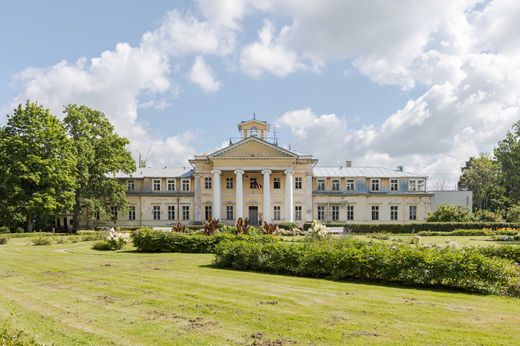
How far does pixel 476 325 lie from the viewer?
7.61 m

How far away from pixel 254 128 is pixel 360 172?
45.0 ft

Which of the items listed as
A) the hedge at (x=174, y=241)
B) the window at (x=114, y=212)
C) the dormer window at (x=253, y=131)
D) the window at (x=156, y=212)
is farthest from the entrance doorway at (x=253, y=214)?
the hedge at (x=174, y=241)

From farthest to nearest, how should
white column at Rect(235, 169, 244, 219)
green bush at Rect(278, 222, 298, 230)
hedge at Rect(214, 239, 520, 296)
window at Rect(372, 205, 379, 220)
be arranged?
window at Rect(372, 205, 379, 220) → white column at Rect(235, 169, 244, 219) → green bush at Rect(278, 222, 298, 230) → hedge at Rect(214, 239, 520, 296)

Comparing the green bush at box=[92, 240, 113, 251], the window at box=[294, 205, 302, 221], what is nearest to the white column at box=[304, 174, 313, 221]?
the window at box=[294, 205, 302, 221]

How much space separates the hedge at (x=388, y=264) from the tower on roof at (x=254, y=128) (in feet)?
112

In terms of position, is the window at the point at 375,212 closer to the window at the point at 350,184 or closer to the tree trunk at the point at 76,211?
the window at the point at 350,184

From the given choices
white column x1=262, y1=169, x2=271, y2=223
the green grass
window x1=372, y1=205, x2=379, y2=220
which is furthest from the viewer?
window x1=372, y1=205, x2=379, y2=220

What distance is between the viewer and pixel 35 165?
37344 mm

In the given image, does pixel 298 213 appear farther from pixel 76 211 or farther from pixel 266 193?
pixel 76 211

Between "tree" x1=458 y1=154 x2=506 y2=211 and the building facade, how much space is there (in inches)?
957

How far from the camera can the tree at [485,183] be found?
221 ft

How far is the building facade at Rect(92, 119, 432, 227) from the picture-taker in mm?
45719

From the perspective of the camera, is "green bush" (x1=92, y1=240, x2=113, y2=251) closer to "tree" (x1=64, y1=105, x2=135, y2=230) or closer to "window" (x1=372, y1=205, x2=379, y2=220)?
"tree" (x1=64, y1=105, x2=135, y2=230)

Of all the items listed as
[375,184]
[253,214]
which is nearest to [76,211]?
[253,214]
